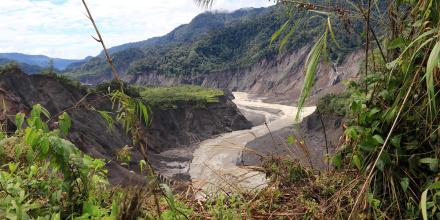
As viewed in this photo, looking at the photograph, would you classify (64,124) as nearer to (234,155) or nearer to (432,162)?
(432,162)

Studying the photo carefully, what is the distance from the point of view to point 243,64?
324ft

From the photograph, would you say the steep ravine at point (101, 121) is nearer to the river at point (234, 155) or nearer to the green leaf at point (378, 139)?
the river at point (234, 155)

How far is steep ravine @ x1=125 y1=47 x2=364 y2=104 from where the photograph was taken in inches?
2611

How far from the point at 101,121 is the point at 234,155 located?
1124 centimetres

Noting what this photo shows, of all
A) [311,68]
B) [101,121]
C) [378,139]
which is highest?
[311,68]

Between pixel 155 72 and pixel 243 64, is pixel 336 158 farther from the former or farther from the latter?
pixel 155 72

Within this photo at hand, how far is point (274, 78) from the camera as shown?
86.4 meters

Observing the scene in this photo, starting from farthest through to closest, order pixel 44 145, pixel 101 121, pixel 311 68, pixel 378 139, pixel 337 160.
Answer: pixel 101 121 → pixel 337 160 → pixel 378 139 → pixel 311 68 → pixel 44 145

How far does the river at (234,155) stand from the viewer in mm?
3428

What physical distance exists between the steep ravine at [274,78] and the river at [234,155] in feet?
12.1

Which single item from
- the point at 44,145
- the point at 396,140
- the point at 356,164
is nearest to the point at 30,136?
the point at 44,145

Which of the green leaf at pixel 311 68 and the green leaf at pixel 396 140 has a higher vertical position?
the green leaf at pixel 311 68

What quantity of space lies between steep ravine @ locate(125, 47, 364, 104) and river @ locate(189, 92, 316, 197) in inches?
145

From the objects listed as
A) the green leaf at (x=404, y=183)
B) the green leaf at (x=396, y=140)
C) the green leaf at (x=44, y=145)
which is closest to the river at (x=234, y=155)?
the green leaf at (x=396, y=140)
